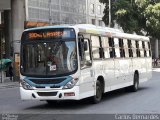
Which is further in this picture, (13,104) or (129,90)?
(129,90)

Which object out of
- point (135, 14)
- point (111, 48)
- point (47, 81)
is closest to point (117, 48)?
point (111, 48)

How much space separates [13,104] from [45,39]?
2.99 meters

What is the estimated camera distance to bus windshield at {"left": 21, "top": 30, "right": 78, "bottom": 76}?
48.2 ft

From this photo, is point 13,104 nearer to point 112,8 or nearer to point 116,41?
point 116,41

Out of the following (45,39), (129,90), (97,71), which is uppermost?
(45,39)

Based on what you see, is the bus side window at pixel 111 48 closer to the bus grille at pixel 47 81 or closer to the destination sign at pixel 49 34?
the destination sign at pixel 49 34

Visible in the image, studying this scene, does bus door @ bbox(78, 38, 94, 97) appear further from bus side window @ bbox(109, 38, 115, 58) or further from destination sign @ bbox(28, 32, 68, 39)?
bus side window @ bbox(109, 38, 115, 58)

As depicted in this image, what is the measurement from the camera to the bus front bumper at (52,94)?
14.4 meters

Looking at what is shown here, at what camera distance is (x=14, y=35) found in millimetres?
38594

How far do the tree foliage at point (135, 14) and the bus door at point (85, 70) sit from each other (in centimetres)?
3676

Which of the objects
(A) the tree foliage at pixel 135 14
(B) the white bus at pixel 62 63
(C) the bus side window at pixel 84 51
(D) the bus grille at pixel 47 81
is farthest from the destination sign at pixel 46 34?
(A) the tree foliage at pixel 135 14

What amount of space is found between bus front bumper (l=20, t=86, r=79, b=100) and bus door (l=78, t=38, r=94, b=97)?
431 mm

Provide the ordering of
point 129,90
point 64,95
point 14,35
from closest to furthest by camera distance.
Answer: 1. point 64,95
2. point 129,90
3. point 14,35

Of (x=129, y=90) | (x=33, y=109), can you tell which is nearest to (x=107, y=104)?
(x=33, y=109)
